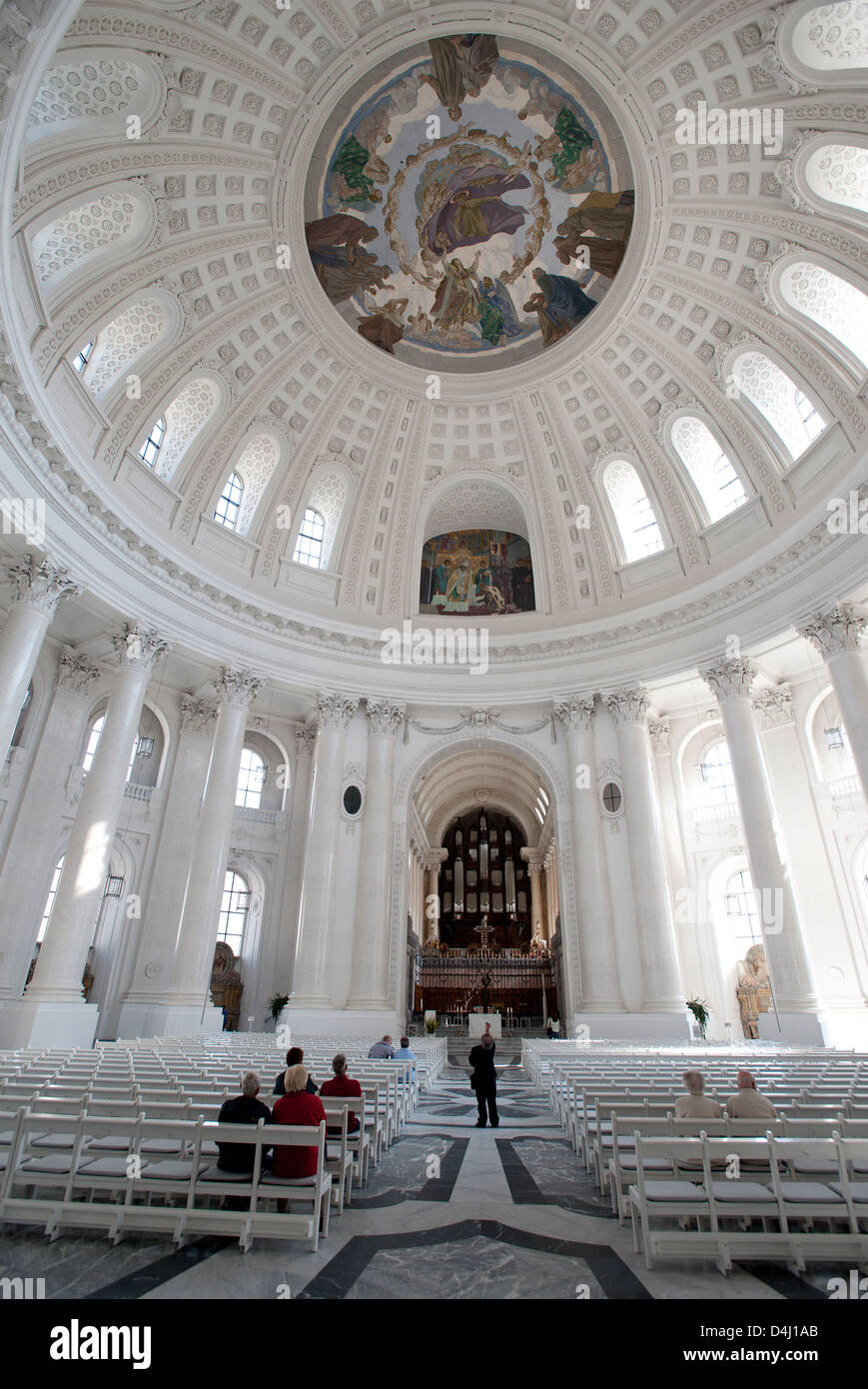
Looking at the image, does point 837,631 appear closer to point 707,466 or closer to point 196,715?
point 707,466

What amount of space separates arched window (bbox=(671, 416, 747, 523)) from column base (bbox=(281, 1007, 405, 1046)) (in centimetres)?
1931

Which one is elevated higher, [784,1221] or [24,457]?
[24,457]

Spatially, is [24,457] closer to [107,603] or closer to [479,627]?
[107,603]

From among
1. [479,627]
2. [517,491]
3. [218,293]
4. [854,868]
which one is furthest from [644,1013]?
[218,293]

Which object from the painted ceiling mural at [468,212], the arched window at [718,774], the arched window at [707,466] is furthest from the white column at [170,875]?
the arched window at [707,466]

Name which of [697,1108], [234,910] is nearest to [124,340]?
[234,910]

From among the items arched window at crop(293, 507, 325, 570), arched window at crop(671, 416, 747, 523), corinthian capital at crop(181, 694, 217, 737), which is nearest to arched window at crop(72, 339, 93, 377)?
arched window at crop(293, 507, 325, 570)

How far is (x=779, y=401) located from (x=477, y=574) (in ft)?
39.7

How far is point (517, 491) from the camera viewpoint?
2594cm

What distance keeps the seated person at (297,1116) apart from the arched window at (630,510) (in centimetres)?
2241

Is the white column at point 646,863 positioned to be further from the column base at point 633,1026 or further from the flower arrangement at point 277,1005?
the flower arrangement at point 277,1005

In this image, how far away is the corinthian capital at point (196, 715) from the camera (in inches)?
910

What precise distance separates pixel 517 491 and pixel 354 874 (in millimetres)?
15692

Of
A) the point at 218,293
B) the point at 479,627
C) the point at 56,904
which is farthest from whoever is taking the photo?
the point at 479,627
